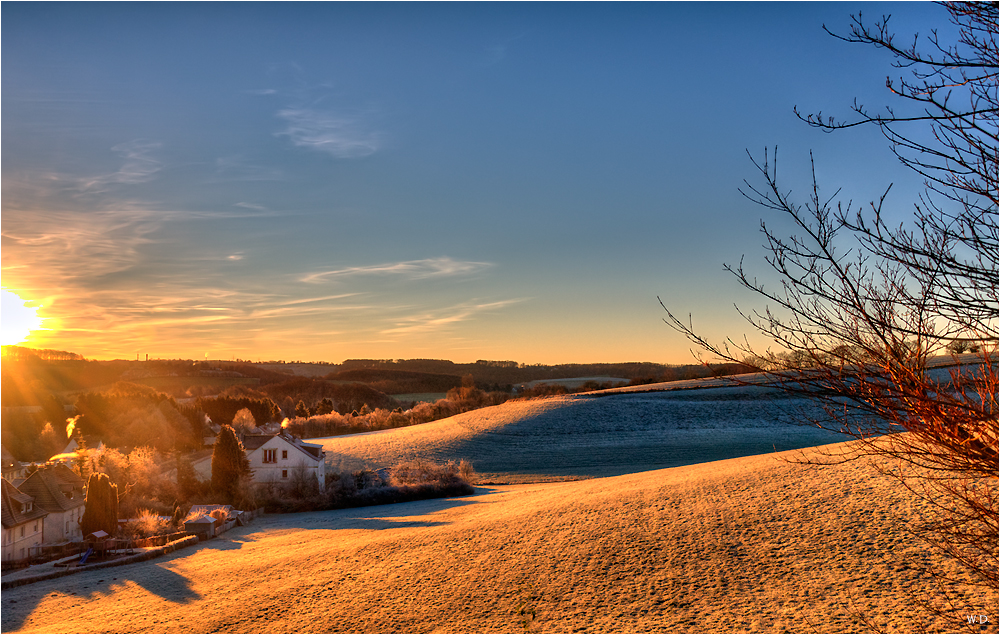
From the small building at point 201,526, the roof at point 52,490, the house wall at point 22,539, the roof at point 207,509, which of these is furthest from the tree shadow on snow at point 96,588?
the roof at point 207,509

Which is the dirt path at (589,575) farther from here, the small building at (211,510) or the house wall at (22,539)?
the small building at (211,510)

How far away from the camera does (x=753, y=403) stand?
201 feet

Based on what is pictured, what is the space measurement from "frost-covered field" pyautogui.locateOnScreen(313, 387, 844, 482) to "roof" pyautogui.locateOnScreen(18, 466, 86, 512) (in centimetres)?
1781

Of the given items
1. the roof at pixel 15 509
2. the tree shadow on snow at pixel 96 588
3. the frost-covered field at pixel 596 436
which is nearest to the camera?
the tree shadow on snow at pixel 96 588

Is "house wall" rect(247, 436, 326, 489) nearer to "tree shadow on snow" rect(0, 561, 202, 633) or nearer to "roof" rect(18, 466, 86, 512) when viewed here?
"roof" rect(18, 466, 86, 512)

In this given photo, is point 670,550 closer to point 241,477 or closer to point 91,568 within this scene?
point 91,568

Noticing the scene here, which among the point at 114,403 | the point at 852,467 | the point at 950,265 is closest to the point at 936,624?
the point at 950,265

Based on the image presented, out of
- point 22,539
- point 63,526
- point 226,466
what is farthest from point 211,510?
point 22,539

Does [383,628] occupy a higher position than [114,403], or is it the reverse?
[114,403]

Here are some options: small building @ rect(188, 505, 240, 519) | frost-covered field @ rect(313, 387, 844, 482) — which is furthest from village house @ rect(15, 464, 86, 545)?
frost-covered field @ rect(313, 387, 844, 482)

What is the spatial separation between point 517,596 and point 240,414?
205ft

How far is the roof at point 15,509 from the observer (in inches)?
856

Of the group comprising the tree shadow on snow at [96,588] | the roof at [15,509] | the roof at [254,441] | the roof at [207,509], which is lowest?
the tree shadow on snow at [96,588]

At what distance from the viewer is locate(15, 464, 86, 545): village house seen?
80.3 feet
